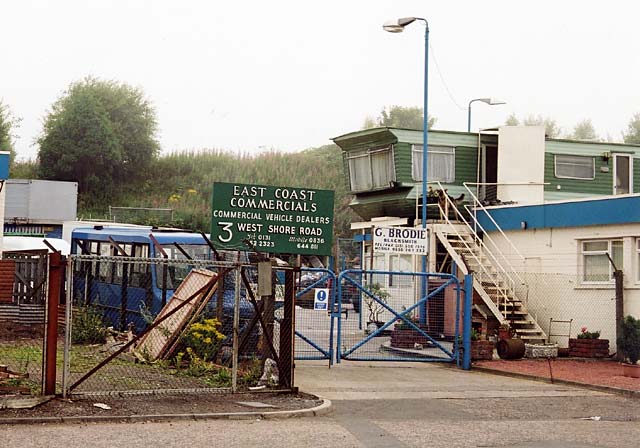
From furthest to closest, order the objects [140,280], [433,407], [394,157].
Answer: [394,157] < [140,280] < [433,407]

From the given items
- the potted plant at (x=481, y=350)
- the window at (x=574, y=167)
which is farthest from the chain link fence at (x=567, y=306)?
the window at (x=574, y=167)

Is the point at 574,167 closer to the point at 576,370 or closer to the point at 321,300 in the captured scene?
the point at 576,370

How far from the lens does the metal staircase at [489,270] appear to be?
84.4 feet

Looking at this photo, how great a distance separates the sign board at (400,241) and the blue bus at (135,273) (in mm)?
3201

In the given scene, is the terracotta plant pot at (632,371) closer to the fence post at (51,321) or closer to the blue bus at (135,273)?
the blue bus at (135,273)

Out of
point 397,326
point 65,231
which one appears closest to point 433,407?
point 397,326

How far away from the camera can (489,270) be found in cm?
2798

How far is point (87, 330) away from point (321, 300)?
17.0 feet

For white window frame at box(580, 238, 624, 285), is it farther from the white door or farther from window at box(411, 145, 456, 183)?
the white door

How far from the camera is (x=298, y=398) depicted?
14453 millimetres

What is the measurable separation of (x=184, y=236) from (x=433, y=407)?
11.3 metres

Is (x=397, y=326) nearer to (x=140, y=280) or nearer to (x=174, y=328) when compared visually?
(x=140, y=280)

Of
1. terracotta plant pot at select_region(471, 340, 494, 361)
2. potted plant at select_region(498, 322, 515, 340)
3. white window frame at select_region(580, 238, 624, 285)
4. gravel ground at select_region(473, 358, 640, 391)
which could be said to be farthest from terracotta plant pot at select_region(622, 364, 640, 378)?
white window frame at select_region(580, 238, 624, 285)

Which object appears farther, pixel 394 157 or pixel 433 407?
pixel 394 157
